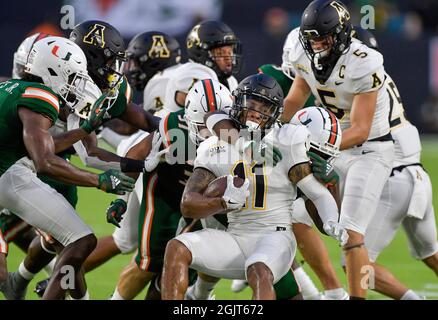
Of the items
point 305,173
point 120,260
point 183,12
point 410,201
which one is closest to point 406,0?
point 183,12

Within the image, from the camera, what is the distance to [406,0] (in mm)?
15812

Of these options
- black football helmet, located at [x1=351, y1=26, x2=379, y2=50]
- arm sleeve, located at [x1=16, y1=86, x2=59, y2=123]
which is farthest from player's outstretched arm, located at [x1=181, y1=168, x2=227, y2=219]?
black football helmet, located at [x1=351, y1=26, x2=379, y2=50]

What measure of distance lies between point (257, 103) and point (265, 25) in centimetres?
1097

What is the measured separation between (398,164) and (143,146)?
1607 millimetres

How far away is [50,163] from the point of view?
4.57m

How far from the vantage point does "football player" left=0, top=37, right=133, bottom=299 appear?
4602 mm

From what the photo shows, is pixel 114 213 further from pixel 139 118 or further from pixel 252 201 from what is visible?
pixel 139 118

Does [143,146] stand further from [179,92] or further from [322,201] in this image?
[322,201]

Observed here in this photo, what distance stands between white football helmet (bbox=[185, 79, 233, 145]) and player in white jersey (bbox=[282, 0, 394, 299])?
71 cm

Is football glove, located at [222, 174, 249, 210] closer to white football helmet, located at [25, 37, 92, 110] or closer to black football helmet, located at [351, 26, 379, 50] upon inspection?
white football helmet, located at [25, 37, 92, 110]

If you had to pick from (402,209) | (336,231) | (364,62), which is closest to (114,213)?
(336,231)

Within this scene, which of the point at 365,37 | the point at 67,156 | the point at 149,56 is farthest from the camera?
the point at 149,56

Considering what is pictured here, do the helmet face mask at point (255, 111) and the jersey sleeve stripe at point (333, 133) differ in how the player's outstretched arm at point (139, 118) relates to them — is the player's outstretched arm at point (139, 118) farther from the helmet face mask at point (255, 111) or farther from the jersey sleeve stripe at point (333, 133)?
the jersey sleeve stripe at point (333, 133)
